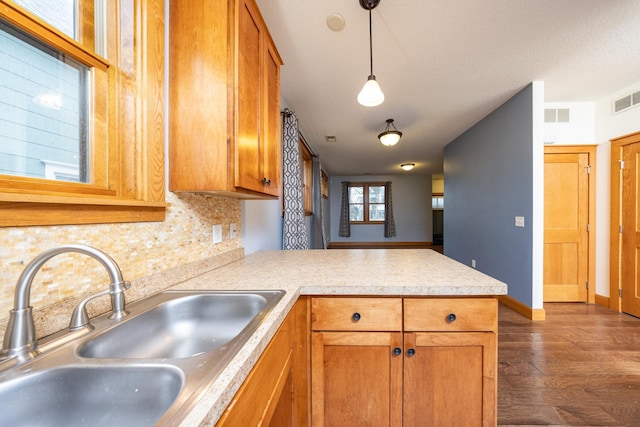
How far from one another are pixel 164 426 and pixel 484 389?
1219mm

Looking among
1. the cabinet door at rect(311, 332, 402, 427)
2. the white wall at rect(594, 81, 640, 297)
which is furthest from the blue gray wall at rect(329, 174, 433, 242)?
the cabinet door at rect(311, 332, 402, 427)

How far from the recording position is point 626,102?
9.12 ft

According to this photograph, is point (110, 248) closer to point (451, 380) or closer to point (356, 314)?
point (356, 314)

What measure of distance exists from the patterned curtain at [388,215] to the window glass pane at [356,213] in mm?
782

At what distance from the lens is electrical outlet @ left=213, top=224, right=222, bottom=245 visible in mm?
1454

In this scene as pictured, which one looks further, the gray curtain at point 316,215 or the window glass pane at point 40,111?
the gray curtain at point 316,215

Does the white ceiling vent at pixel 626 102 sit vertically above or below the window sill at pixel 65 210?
above

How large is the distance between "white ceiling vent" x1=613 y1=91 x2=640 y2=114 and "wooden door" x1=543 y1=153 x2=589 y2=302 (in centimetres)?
55

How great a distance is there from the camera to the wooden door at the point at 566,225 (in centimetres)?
314

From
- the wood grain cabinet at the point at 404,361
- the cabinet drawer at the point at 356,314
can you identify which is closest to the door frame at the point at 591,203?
the wood grain cabinet at the point at 404,361

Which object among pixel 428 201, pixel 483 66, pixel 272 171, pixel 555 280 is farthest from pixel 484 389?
pixel 428 201

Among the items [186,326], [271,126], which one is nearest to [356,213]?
[271,126]

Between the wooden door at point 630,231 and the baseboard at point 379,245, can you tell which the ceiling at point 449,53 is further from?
the baseboard at point 379,245

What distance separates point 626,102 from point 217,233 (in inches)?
175
